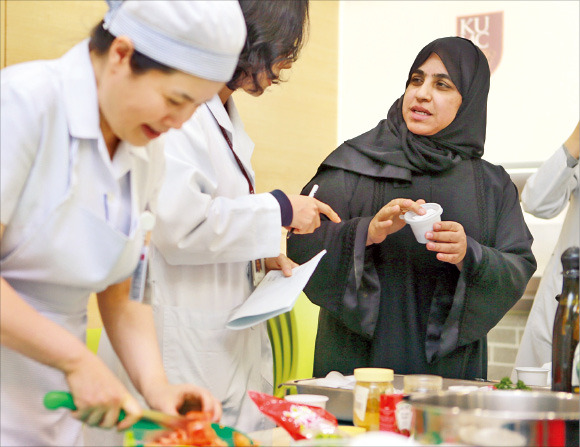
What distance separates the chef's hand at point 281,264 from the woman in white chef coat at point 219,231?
0.5 inches

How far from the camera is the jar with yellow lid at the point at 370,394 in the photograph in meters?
1.22

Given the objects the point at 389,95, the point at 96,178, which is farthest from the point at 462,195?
the point at 389,95

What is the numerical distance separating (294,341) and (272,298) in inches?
33.8

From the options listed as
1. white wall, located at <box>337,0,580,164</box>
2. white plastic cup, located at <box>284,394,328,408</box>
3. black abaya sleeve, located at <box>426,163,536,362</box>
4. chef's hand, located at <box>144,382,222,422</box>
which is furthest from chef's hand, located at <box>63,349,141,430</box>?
white wall, located at <box>337,0,580,164</box>

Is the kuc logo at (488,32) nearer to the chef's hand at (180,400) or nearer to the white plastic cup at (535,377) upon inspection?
the white plastic cup at (535,377)

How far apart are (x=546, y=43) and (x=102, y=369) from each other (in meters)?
2.95

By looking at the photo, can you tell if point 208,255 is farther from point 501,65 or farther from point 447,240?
point 501,65

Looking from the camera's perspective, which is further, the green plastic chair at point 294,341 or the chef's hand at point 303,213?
the green plastic chair at point 294,341

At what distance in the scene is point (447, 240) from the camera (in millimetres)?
1646

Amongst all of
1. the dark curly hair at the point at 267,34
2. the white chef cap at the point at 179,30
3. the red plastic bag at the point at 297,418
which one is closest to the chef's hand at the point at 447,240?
the dark curly hair at the point at 267,34

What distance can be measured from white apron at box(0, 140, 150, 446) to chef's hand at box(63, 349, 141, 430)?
0.47 ft

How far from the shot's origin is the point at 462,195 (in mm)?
1914

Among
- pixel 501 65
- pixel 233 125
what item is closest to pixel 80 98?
pixel 233 125

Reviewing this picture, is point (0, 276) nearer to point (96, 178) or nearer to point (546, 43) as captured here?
point (96, 178)
